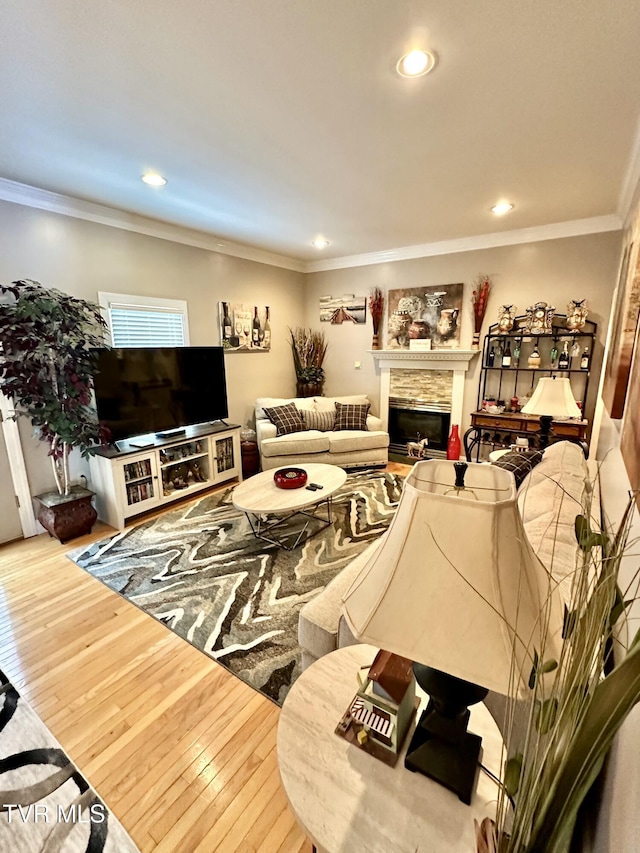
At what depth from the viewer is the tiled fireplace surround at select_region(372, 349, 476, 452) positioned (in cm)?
468

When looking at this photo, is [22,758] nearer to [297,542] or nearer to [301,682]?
[301,682]

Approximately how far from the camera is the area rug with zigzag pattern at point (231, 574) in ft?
6.45

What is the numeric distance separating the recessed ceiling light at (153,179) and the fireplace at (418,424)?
366cm

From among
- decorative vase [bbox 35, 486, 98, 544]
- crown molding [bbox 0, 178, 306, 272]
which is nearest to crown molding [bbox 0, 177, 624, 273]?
crown molding [bbox 0, 178, 306, 272]

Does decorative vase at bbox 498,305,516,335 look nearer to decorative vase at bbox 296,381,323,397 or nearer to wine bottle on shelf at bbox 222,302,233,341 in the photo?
decorative vase at bbox 296,381,323,397

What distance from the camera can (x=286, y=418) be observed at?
15.5 ft

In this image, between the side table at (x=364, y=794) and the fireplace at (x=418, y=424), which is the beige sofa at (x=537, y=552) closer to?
the side table at (x=364, y=794)

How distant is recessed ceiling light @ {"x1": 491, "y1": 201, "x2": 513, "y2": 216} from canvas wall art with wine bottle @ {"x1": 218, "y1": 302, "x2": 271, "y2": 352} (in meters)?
2.90

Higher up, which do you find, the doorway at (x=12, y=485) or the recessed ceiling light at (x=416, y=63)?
the recessed ceiling light at (x=416, y=63)

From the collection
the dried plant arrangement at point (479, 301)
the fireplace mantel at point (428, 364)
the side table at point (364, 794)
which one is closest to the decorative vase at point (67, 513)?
the side table at point (364, 794)

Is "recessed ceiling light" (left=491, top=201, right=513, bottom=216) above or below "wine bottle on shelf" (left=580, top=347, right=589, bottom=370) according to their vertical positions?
above

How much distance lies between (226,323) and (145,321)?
102 cm

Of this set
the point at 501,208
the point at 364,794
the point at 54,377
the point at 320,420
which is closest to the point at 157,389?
the point at 54,377

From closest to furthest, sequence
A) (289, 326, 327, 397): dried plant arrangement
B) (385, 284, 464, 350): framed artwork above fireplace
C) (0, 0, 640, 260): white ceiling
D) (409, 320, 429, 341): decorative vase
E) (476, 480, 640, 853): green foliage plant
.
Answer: (476, 480, 640, 853): green foliage plant → (0, 0, 640, 260): white ceiling → (385, 284, 464, 350): framed artwork above fireplace → (409, 320, 429, 341): decorative vase → (289, 326, 327, 397): dried plant arrangement
